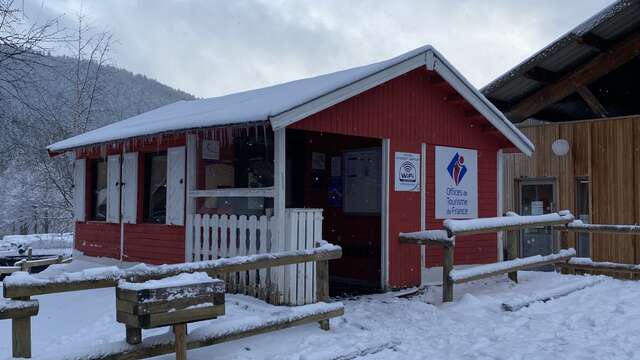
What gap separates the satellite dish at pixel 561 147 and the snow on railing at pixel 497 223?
3.66 metres

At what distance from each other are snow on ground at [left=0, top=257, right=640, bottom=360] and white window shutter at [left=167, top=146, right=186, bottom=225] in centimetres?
162

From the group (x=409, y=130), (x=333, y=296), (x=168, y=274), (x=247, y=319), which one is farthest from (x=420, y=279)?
(x=168, y=274)

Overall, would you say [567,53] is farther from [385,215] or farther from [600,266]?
[385,215]

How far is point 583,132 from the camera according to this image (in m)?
14.3

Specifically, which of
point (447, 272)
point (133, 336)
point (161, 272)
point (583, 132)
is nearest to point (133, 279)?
point (161, 272)

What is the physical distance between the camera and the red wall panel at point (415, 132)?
9.44 metres

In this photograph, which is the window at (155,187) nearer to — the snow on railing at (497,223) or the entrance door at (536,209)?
the snow on railing at (497,223)

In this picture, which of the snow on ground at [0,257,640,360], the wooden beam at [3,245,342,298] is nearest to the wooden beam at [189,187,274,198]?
the snow on ground at [0,257,640,360]

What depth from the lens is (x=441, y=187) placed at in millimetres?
10789

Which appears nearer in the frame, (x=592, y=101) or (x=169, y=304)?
(x=169, y=304)

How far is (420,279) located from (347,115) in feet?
10.1

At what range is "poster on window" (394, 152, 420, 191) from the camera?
395 inches

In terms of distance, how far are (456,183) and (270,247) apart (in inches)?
165

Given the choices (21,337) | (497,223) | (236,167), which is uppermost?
(236,167)
